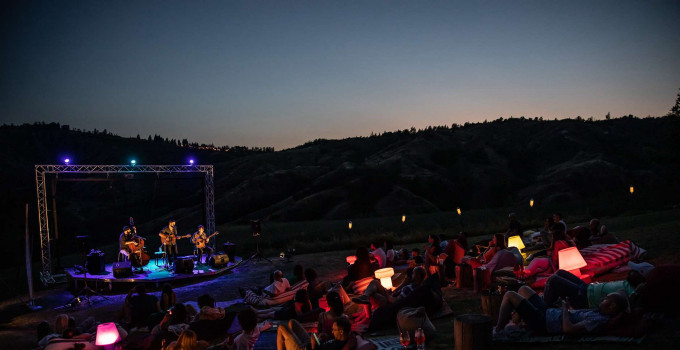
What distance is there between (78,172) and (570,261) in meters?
15.7

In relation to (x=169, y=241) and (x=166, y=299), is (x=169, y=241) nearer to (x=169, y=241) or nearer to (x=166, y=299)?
(x=169, y=241)

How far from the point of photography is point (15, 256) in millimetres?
34469

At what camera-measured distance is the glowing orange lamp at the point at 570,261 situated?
7.51 meters

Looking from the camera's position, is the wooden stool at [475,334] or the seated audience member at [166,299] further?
the seated audience member at [166,299]

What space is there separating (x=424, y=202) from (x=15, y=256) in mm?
35420

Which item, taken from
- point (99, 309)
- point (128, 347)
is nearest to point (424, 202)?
point (99, 309)

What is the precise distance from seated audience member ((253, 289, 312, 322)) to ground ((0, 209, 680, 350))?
2.05m

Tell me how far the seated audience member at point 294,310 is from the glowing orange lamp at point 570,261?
3.98 metres

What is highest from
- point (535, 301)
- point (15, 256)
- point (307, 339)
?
point (535, 301)

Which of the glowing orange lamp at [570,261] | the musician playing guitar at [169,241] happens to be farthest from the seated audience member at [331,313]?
the musician playing guitar at [169,241]

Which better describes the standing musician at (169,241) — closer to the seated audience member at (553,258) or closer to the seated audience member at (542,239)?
the seated audience member at (542,239)

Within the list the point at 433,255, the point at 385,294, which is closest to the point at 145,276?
the point at 433,255

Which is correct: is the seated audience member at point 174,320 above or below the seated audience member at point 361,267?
below

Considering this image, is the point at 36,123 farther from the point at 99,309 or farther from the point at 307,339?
the point at 307,339
